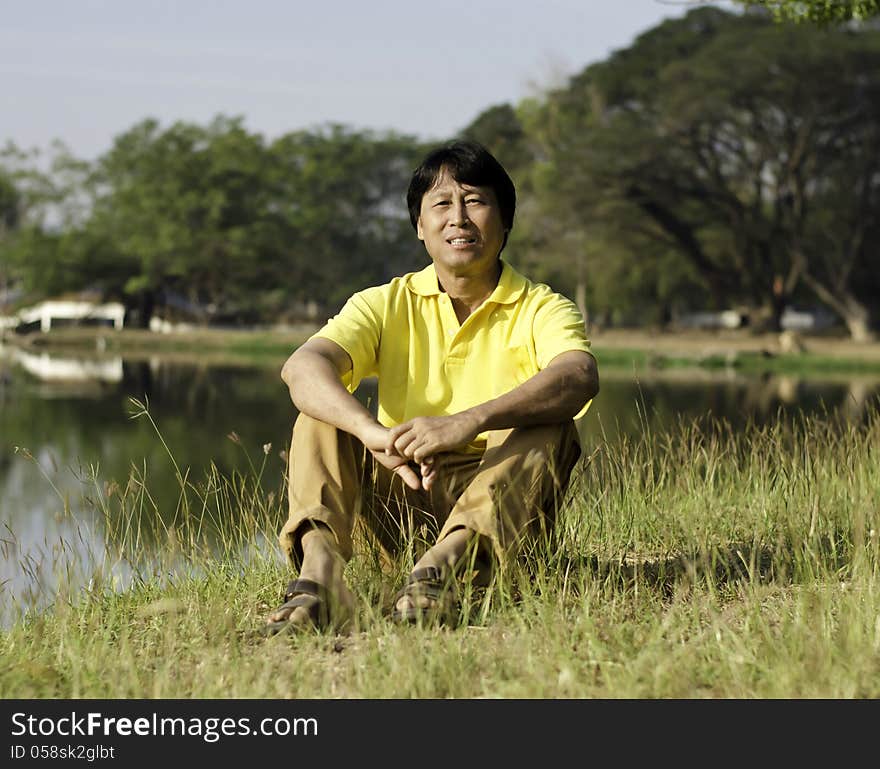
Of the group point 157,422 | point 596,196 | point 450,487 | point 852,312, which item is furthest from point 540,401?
point 852,312

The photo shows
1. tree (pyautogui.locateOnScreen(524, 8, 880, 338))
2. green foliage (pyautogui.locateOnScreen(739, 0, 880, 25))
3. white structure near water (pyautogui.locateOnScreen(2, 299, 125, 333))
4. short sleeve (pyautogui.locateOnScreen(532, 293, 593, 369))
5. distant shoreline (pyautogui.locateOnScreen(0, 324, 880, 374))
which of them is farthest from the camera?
white structure near water (pyautogui.locateOnScreen(2, 299, 125, 333))

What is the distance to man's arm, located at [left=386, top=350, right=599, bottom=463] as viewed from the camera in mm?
2723

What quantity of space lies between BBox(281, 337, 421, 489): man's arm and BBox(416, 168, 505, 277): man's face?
1.34 ft

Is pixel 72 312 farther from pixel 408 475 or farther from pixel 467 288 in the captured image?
pixel 408 475

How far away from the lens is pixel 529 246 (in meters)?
37.4

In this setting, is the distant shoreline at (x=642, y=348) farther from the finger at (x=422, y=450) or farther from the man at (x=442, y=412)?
the finger at (x=422, y=450)

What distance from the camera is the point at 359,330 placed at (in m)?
3.01

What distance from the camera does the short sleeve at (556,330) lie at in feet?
9.49

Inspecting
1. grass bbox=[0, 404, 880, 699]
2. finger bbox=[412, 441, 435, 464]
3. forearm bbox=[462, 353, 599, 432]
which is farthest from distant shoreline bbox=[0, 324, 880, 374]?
finger bbox=[412, 441, 435, 464]

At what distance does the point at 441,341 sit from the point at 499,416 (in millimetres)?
393

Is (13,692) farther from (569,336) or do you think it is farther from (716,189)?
(716,189)

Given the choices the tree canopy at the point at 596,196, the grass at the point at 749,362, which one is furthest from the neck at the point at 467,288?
the tree canopy at the point at 596,196

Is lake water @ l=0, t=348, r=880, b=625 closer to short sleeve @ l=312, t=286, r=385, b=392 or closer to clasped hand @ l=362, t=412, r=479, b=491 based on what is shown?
short sleeve @ l=312, t=286, r=385, b=392
